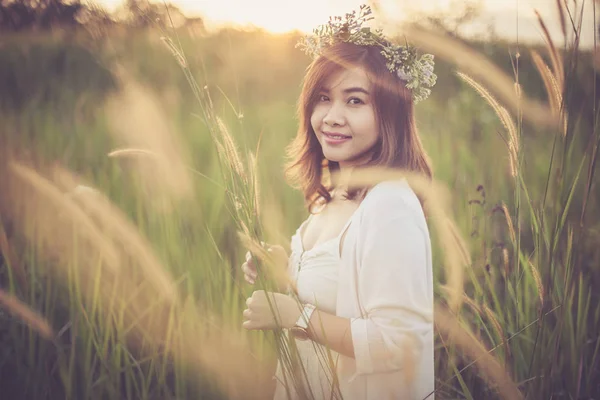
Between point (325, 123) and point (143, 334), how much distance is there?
0.69m

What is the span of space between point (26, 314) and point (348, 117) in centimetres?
89

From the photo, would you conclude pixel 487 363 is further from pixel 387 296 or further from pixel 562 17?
pixel 562 17

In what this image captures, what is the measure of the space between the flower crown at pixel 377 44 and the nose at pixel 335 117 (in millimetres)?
145

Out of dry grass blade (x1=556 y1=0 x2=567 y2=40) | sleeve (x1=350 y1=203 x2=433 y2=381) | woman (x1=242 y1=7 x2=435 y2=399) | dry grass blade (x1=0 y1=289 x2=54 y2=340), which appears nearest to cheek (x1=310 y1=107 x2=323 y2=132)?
woman (x1=242 y1=7 x2=435 y2=399)

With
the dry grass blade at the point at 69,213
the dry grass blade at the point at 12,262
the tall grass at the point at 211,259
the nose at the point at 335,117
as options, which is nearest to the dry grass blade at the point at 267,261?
the tall grass at the point at 211,259

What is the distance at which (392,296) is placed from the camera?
0.94 m

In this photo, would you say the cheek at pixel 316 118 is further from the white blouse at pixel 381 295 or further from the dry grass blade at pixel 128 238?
the dry grass blade at pixel 128 238

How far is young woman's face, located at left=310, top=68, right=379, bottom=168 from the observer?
106 cm

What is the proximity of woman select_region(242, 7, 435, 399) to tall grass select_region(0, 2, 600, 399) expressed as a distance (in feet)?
0.19

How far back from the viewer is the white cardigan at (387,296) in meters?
0.94

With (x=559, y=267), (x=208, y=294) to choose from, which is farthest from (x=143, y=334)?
(x=559, y=267)

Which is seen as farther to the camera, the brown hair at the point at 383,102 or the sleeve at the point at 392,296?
the brown hair at the point at 383,102

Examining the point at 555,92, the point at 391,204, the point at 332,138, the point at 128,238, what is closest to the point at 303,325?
the point at 391,204

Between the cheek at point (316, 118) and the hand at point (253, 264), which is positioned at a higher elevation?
the cheek at point (316, 118)
